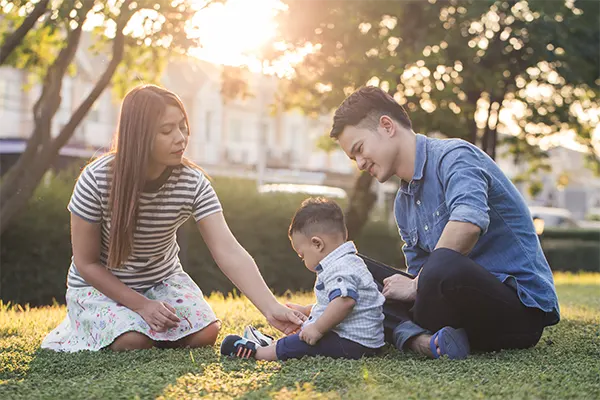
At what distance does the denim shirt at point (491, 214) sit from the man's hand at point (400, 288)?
24 centimetres

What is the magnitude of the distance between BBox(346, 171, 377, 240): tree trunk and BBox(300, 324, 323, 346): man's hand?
949 centimetres

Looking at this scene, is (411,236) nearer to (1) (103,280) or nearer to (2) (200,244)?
(1) (103,280)

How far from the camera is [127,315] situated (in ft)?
13.0


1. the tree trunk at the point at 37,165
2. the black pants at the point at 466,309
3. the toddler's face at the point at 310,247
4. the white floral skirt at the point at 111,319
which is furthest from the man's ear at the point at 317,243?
the tree trunk at the point at 37,165

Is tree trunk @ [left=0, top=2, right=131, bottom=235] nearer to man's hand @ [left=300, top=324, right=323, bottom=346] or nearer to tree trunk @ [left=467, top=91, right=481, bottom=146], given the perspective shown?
man's hand @ [left=300, top=324, right=323, bottom=346]

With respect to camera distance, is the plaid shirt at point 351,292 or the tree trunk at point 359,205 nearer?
the plaid shirt at point 351,292

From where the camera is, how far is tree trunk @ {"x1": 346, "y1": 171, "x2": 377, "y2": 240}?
12961mm

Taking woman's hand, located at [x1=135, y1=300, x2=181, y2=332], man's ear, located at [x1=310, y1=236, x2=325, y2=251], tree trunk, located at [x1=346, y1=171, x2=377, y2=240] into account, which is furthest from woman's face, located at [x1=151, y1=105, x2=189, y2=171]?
tree trunk, located at [x1=346, y1=171, x2=377, y2=240]

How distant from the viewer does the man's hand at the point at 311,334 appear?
3441 mm

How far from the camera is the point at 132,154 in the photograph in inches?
151

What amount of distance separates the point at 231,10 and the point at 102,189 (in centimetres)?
359

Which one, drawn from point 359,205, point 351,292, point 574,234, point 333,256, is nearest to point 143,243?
point 333,256

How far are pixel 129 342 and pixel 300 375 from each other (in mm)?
1212

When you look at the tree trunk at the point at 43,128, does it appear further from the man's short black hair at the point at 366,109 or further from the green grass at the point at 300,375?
the man's short black hair at the point at 366,109
